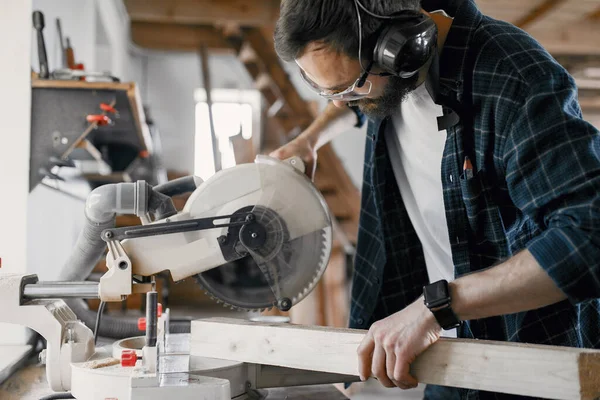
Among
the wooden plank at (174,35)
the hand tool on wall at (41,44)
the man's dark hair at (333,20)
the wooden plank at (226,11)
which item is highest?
the wooden plank at (174,35)

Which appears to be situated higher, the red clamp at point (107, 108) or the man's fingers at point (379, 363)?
the red clamp at point (107, 108)

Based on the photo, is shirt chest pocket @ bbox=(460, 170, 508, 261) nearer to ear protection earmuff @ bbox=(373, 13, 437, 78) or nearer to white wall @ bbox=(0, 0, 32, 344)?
ear protection earmuff @ bbox=(373, 13, 437, 78)

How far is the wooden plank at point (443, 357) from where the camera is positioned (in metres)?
0.92

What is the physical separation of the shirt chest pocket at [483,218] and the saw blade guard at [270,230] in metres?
0.30

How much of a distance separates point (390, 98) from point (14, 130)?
1.11 meters

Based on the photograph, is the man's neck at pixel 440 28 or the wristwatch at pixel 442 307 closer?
the wristwatch at pixel 442 307

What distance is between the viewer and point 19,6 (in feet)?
5.94

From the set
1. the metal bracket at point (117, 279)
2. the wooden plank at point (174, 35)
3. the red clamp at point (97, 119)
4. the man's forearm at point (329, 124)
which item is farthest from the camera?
the wooden plank at point (174, 35)

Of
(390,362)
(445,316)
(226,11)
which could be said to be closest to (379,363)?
(390,362)

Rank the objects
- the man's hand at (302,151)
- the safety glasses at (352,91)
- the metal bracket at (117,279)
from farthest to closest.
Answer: the man's hand at (302,151)
the safety glasses at (352,91)
the metal bracket at (117,279)

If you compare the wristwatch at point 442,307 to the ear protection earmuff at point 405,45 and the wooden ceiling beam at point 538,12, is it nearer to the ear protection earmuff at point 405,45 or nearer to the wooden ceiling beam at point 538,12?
the ear protection earmuff at point 405,45

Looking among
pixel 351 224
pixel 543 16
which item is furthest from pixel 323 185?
pixel 543 16

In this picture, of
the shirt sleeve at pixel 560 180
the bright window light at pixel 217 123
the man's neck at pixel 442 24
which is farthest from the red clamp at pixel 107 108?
the bright window light at pixel 217 123

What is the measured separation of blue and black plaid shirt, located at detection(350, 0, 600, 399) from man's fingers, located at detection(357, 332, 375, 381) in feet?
1.02
